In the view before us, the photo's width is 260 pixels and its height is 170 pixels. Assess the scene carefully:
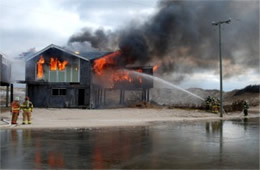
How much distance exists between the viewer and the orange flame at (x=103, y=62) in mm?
35294

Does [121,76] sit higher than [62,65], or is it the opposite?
[62,65]

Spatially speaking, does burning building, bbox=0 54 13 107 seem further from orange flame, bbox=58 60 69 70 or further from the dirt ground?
the dirt ground

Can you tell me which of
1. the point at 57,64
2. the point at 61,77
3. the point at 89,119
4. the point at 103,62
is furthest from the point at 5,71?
the point at 89,119

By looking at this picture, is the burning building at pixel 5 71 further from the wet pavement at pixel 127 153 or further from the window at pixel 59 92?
the wet pavement at pixel 127 153

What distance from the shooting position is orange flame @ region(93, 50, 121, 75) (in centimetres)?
3529

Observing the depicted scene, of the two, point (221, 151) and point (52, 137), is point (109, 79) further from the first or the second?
point (221, 151)

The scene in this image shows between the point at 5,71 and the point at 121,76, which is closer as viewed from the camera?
the point at 5,71

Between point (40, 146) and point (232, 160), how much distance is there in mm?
5527

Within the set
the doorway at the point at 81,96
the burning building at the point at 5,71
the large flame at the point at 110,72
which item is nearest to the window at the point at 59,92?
the doorway at the point at 81,96

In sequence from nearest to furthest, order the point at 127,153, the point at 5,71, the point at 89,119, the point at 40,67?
the point at 127,153
the point at 89,119
the point at 40,67
the point at 5,71

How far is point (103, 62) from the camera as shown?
36.1 metres

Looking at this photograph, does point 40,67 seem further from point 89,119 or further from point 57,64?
point 89,119

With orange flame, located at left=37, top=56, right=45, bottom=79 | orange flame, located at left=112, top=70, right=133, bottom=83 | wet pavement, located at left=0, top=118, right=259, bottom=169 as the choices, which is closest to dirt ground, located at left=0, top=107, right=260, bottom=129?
wet pavement, located at left=0, top=118, right=259, bottom=169

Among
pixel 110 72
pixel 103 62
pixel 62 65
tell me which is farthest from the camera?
pixel 110 72
